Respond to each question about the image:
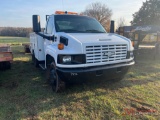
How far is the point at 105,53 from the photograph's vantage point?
4043 mm

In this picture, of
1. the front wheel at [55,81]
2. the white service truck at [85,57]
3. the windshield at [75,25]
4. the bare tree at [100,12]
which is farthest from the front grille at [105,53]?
the bare tree at [100,12]

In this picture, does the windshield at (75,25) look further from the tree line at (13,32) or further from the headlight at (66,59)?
the tree line at (13,32)

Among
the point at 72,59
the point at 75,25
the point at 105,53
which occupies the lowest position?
the point at 72,59

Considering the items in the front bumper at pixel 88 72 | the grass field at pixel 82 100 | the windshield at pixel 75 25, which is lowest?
the grass field at pixel 82 100

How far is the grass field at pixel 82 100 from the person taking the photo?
351 centimetres

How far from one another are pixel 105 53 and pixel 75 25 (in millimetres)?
1593

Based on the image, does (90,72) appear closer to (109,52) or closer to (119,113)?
(109,52)

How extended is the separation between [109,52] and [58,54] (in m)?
1.29

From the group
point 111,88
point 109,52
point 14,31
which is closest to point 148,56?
point 111,88

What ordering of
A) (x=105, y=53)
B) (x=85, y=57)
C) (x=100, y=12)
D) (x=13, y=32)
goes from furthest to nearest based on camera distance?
(x=13, y=32), (x=100, y=12), (x=105, y=53), (x=85, y=57)

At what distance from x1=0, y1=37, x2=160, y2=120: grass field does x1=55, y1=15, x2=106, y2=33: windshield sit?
172 cm

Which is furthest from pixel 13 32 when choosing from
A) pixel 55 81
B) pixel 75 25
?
pixel 55 81

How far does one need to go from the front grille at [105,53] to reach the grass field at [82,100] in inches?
24.9

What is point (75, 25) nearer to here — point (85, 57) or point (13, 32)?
point (85, 57)
